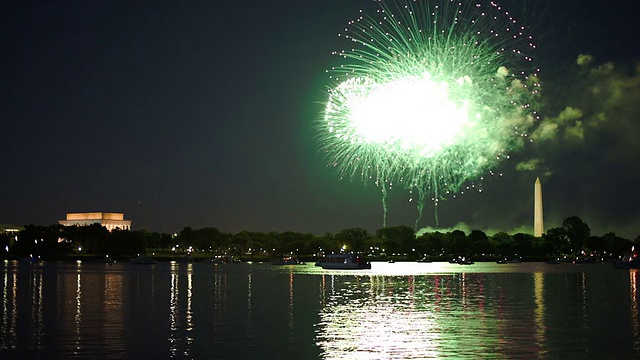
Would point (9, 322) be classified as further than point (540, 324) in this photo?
Yes

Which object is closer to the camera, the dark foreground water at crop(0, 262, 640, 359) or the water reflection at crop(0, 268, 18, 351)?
the dark foreground water at crop(0, 262, 640, 359)

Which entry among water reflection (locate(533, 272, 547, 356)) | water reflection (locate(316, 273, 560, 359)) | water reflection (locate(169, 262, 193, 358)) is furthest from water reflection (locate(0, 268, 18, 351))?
water reflection (locate(533, 272, 547, 356))

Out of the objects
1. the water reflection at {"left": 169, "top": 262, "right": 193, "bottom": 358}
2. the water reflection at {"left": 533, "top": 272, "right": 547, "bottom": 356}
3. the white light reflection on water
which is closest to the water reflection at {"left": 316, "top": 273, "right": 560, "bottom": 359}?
the water reflection at {"left": 533, "top": 272, "right": 547, "bottom": 356}

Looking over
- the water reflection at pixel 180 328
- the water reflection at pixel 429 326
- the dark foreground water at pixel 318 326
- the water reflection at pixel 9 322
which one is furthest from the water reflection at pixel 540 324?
the water reflection at pixel 9 322

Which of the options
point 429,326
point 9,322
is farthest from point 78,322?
point 429,326

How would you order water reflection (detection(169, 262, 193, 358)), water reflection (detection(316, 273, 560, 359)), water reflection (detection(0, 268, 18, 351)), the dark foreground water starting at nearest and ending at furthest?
water reflection (detection(316, 273, 560, 359)), the dark foreground water, water reflection (detection(169, 262, 193, 358)), water reflection (detection(0, 268, 18, 351))

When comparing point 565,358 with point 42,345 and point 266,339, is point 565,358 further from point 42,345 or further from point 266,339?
point 42,345

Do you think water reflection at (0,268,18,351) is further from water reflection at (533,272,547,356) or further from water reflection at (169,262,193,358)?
water reflection at (533,272,547,356)

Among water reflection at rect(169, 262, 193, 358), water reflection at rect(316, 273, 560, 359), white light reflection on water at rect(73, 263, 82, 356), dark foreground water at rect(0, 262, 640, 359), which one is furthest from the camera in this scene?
white light reflection on water at rect(73, 263, 82, 356)

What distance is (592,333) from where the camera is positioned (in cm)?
5181

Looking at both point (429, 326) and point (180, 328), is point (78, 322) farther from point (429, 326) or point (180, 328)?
point (429, 326)

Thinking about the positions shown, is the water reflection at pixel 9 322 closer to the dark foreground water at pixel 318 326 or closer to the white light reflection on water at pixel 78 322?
the dark foreground water at pixel 318 326

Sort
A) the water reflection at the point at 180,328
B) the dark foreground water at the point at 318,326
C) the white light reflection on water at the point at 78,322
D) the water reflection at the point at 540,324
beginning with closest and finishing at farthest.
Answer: the dark foreground water at the point at 318,326
the water reflection at the point at 180,328
the white light reflection on water at the point at 78,322
the water reflection at the point at 540,324

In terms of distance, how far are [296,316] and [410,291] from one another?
122 feet
